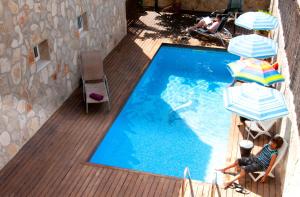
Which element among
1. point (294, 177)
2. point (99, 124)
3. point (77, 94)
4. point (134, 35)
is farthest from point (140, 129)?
point (134, 35)

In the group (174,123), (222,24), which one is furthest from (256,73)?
(222,24)

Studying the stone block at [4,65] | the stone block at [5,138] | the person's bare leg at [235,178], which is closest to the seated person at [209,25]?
the person's bare leg at [235,178]

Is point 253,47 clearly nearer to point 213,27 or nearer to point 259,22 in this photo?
point 259,22

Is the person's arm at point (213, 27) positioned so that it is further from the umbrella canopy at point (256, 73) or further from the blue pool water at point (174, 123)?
the umbrella canopy at point (256, 73)

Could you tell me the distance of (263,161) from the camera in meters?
7.48

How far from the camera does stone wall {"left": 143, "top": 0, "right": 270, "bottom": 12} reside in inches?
711

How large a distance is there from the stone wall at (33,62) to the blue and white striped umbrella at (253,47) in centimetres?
488

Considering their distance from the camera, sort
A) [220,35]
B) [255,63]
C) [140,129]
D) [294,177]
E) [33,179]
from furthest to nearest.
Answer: [220,35], [140,129], [255,63], [33,179], [294,177]

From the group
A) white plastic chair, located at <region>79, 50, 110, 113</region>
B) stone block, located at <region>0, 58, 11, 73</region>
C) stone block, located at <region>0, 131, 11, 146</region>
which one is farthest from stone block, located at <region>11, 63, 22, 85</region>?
white plastic chair, located at <region>79, 50, 110, 113</region>

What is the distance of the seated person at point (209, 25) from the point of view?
50.0 ft

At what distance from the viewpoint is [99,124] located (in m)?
9.88

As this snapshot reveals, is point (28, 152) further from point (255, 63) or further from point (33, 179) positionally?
point (255, 63)

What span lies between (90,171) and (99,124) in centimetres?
205

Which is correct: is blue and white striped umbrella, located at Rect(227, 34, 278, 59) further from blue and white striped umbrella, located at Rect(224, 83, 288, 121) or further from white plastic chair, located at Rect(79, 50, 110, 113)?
white plastic chair, located at Rect(79, 50, 110, 113)
